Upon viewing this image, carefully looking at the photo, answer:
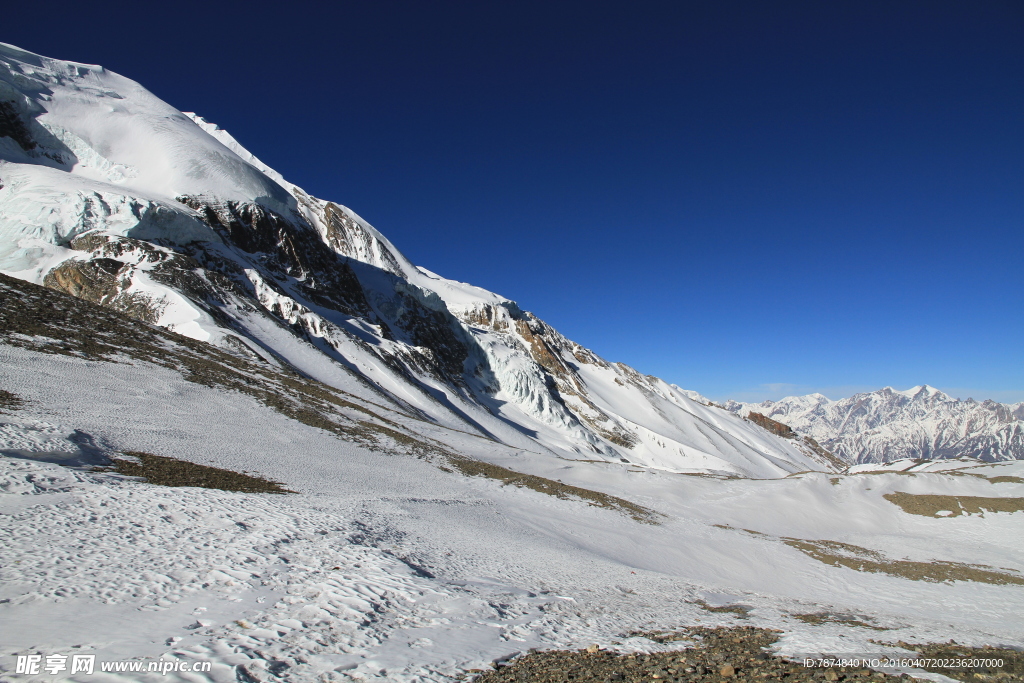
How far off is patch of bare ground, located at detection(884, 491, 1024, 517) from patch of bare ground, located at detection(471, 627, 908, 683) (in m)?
37.0

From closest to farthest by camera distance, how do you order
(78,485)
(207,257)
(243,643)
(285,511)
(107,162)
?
1. (243,643)
2. (78,485)
3. (285,511)
4. (207,257)
5. (107,162)

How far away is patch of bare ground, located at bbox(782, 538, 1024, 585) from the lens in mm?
22298

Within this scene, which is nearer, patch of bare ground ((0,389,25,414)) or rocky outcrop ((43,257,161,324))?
patch of bare ground ((0,389,25,414))

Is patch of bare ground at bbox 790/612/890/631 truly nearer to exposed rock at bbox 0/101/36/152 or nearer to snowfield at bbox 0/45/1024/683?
snowfield at bbox 0/45/1024/683

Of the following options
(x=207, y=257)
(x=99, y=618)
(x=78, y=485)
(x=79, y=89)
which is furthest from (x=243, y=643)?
(x=79, y=89)

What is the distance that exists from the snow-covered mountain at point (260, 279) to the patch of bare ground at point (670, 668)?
46.3 meters

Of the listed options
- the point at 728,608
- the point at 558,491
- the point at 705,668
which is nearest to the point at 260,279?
the point at 558,491

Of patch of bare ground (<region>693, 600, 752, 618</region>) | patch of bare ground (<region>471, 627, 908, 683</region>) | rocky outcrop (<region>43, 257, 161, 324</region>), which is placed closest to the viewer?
patch of bare ground (<region>471, 627, 908, 683</region>)

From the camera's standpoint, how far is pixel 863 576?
21.3m

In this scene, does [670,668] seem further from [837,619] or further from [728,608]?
[837,619]

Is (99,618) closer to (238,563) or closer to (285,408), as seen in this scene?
(238,563)

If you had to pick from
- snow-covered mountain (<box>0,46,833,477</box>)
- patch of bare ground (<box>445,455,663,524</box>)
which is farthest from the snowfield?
snow-covered mountain (<box>0,46,833,477</box>)

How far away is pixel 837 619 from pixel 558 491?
16260mm

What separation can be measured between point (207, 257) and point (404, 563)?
70218 millimetres
